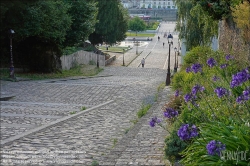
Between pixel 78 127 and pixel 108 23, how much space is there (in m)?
37.5

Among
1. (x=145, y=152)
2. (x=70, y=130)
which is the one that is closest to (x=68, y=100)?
(x=70, y=130)

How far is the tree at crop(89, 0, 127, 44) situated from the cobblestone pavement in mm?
28437

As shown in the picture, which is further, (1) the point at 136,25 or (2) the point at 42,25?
(1) the point at 136,25

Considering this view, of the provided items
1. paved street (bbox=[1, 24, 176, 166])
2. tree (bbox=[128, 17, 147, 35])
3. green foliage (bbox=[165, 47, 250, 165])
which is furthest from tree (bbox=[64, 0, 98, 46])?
tree (bbox=[128, 17, 147, 35])

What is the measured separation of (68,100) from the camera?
1505cm

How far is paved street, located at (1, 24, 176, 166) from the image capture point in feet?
24.4

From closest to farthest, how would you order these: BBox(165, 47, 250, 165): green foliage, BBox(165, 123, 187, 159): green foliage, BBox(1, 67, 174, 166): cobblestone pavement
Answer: BBox(165, 47, 250, 165): green foliage → BBox(165, 123, 187, 159): green foliage → BBox(1, 67, 174, 166): cobblestone pavement

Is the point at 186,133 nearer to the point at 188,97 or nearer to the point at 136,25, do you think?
the point at 188,97

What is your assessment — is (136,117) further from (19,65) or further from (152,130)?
(19,65)

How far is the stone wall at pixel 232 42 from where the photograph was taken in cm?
1284

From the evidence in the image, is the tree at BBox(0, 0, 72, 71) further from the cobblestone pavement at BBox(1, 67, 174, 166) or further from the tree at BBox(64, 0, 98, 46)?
the cobblestone pavement at BBox(1, 67, 174, 166)

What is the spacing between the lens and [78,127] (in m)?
10.4

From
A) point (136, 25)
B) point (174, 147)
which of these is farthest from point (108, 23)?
point (136, 25)

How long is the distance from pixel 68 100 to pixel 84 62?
811 inches
